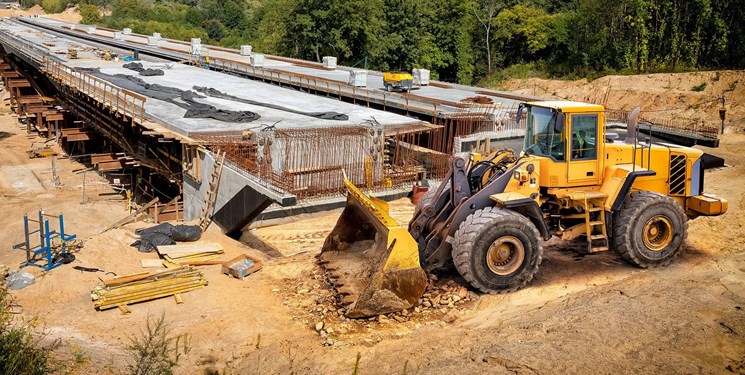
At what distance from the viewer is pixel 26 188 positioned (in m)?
30.6

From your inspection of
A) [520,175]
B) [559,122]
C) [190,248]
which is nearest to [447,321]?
[520,175]

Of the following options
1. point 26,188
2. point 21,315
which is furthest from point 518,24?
point 21,315

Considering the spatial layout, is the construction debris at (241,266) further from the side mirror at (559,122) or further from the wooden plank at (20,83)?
the wooden plank at (20,83)

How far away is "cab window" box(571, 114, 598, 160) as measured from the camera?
12906mm

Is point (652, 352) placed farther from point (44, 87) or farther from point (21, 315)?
point (44, 87)

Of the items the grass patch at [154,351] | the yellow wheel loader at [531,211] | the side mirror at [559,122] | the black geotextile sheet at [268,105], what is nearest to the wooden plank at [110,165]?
the black geotextile sheet at [268,105]

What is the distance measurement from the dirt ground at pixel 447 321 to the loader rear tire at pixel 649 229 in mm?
377

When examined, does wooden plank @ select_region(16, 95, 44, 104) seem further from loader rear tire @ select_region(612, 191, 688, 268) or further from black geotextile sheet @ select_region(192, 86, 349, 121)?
loader rear tire @ select_region(612, 191, 688, 268)

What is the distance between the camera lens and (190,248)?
53.6 feet

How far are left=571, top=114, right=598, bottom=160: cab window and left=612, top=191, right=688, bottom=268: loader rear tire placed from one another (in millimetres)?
1334

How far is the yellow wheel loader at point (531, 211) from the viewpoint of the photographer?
481 inches

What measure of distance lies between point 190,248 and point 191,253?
33 centimetres

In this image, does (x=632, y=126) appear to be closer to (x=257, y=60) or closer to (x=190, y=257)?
(x=190, y=257)

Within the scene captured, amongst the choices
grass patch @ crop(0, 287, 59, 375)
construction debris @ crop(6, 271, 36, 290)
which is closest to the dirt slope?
construction debris @ crop(6, 271, 36, 290)
